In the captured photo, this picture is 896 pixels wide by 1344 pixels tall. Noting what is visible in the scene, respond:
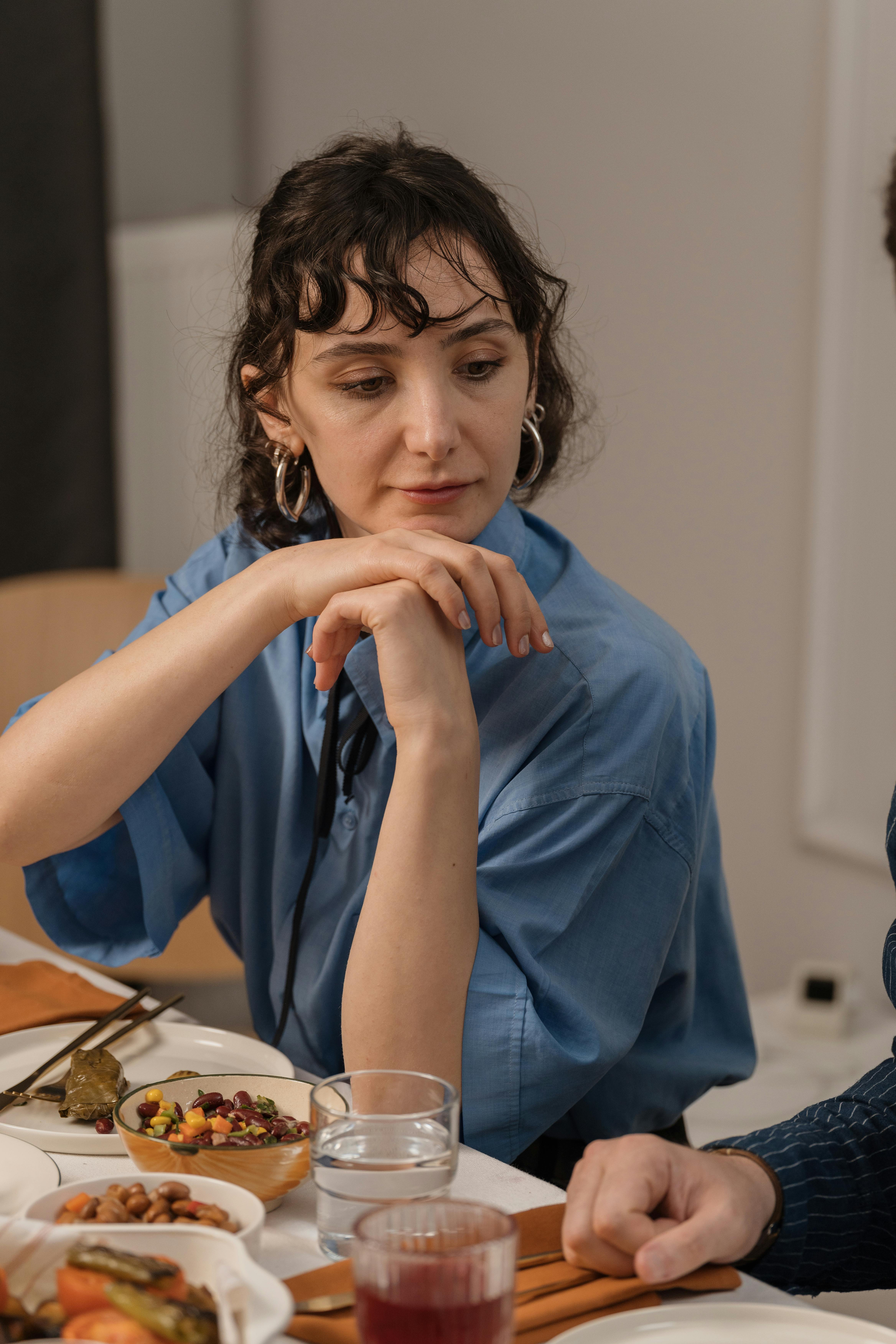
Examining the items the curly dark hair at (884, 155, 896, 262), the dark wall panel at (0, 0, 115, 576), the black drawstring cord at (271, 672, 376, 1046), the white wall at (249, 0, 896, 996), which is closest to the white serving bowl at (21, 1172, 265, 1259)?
the black drawstring cord at (271, 672, 376, 1046)

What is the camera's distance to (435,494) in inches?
41.6

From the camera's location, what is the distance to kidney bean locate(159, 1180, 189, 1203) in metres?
0.63

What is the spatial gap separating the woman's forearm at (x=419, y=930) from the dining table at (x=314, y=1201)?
3.2 inches

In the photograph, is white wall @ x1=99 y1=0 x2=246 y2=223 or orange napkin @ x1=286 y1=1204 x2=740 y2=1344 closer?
orange napkin @ x1=286 y1=1204 x2=740 y2=1344

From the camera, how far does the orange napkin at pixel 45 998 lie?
957mm

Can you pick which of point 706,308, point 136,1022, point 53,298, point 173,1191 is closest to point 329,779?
point 136,1022

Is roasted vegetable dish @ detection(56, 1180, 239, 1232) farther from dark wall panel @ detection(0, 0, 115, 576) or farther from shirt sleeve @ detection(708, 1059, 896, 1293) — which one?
dark wall panel @ detection(0, 0, 115, 576)

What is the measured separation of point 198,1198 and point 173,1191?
0.01m

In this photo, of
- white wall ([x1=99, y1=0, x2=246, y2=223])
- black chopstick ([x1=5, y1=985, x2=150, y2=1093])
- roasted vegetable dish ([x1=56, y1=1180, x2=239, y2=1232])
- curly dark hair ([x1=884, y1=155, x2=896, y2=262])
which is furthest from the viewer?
white wall ([x1=99, y1=0, x2=246, y2=223])

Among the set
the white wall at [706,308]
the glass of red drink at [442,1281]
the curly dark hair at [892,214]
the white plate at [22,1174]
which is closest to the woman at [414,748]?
the white plate at [22,1174]

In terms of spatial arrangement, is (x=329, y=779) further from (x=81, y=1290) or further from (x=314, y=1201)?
(x=81, y=1290)

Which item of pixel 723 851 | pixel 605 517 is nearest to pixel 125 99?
pixel 605 517

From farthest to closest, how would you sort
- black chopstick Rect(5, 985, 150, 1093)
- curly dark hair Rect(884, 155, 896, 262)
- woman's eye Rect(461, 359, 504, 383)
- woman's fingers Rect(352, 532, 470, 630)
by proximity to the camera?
curly dark hair Rect(884, 155, 896, 262) < woman's eye Rect(461, 359, 504, 383) < woman's fingers Rect(352, 532, 470, 630) < black chopstick Rect(5, 985, 150, 1093)

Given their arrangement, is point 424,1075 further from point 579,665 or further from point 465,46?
point 465,46
